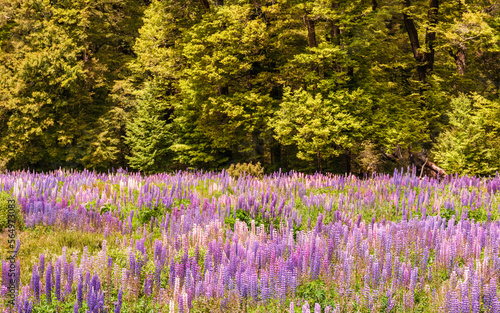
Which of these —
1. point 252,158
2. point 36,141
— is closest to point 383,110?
point 252,158

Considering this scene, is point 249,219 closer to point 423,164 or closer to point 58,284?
point 58,284

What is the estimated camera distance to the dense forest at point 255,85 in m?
19.4

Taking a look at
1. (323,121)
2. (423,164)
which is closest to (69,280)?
(323,121)

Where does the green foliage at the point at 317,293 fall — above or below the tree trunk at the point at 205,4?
below

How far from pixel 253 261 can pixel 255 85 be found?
1937cm

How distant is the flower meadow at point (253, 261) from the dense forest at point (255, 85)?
11056 mm

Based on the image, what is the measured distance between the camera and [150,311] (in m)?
4.17

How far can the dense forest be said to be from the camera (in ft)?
63.7

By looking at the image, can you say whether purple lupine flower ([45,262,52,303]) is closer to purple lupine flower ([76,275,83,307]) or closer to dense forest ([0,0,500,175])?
purple lupine flower ([76,275,83,307])

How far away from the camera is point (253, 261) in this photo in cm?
486

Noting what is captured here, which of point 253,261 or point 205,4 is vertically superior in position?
point 205,4

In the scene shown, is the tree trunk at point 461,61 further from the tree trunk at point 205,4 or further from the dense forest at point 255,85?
the tree trunk at point 205,4

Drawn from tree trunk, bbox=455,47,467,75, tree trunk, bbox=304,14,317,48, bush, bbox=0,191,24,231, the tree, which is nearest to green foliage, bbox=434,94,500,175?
the tree

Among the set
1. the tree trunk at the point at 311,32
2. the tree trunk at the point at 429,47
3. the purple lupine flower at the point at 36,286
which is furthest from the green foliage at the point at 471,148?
the purple lupine flower at the point at 36,286
